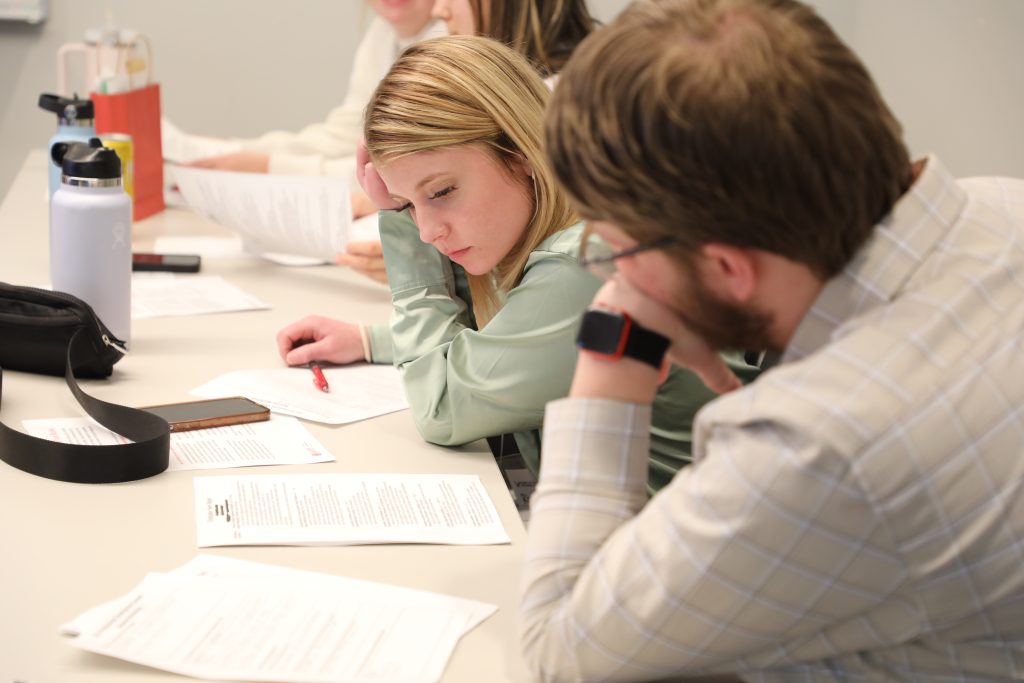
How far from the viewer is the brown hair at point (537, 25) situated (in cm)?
217

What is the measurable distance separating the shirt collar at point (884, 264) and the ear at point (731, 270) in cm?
5

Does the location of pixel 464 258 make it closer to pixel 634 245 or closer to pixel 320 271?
pixel 634 245

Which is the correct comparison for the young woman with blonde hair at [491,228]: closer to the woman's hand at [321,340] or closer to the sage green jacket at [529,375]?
the sage green jacket at [529,375]

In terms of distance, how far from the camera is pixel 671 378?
1.21m

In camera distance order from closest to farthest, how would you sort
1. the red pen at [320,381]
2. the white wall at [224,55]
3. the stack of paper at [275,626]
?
the stack of paper at [275,626] < the red pen at [320,381] < the white wall at [224,55]

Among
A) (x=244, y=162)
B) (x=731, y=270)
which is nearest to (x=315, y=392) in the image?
(x=731, y=270)

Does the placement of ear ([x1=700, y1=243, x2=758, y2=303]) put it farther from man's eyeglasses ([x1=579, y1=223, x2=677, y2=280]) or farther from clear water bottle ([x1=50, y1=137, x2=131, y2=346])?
clear water bottle ([x1=50, y1=137, x2=131, y2=346])

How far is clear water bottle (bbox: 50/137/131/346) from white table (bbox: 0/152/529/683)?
0.35 feet

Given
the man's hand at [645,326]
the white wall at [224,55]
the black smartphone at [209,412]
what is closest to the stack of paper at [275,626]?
the man's hand at [645,326]

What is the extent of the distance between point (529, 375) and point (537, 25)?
1.17 metres

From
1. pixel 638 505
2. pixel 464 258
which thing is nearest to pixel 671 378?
pixel 464 258

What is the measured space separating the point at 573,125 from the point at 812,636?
1.24ft

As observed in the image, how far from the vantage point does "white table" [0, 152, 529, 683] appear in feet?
2.72

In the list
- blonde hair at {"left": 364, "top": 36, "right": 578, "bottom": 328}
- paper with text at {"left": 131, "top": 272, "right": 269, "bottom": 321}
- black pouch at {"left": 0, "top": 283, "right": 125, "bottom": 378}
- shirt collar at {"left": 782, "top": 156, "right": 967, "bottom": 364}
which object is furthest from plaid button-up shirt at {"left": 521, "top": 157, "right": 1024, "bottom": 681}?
paper with text at {"left": 131, "top": 272, "right": 269, "bottom": 321}
